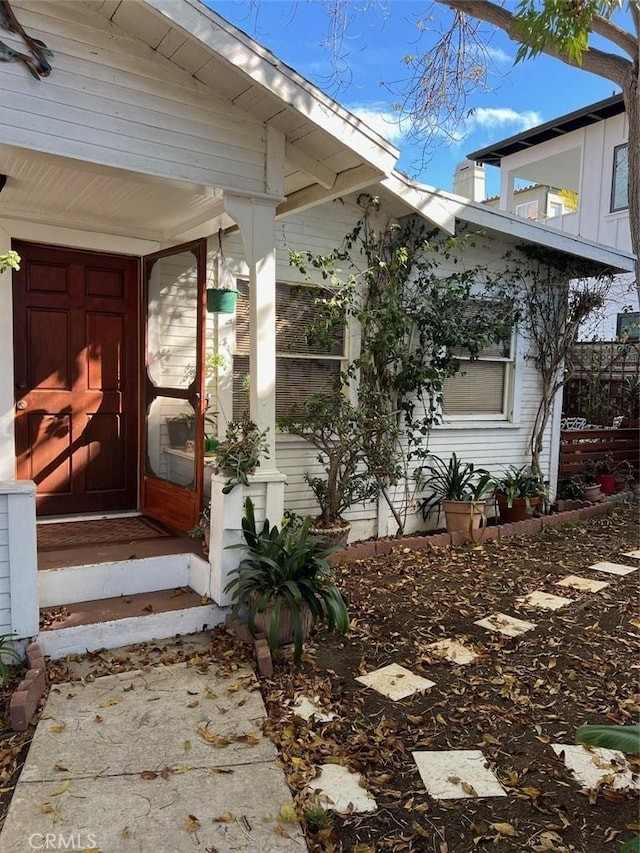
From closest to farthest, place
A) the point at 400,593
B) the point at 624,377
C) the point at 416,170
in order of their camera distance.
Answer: the point at 400,593, the point at 416,170, the point at 624,377

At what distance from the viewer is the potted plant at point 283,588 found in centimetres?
321

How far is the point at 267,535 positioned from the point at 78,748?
150cm

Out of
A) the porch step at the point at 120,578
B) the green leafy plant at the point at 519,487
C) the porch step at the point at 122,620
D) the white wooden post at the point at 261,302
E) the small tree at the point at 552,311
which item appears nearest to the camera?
the porch step at the point at 122,620

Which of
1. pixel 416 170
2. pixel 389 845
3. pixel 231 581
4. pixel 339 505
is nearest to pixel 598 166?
pixel 416 170

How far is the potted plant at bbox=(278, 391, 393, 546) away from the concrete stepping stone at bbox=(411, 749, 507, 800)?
2.48 meters

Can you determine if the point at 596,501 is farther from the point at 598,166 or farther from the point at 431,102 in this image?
the point at 598,166

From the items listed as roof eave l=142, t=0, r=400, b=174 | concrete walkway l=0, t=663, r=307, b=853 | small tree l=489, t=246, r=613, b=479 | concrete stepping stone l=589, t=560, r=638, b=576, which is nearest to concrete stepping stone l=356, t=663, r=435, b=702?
concrete walkway l=0, t=663, r=307, b=853

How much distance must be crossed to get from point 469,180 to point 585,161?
5679mm

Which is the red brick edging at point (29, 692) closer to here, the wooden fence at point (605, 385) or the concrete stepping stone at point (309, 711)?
the concrete stepping stone at point (309, 711)

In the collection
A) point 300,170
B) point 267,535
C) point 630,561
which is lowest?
point 630,561

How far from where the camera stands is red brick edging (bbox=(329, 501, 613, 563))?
5203mm

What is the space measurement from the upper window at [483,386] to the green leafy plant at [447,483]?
598 millimetres

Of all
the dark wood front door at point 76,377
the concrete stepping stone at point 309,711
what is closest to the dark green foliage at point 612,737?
the concrete stepping stone at point 309,711

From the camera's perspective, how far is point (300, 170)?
3.88m
